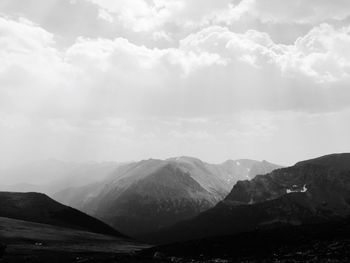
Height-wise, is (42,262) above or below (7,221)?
below

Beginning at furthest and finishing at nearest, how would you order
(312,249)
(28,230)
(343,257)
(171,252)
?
(28,230)
(171,252)
(312,249)
(343,257)

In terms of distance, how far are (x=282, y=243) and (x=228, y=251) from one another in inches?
517

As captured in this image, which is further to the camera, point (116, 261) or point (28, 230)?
point (28, 230)

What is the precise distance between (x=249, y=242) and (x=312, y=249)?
96.4ft

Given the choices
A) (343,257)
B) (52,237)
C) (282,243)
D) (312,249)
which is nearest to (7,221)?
(52,237)

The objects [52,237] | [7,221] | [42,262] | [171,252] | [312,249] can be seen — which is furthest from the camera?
[7,221]

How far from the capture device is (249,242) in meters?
106

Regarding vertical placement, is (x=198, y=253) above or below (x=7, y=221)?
below

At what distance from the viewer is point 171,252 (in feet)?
A: 339

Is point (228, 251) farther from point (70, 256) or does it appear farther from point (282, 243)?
point (70, 256)

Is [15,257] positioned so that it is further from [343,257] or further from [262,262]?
[343,257]

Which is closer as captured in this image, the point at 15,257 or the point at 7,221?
the point at 15,257

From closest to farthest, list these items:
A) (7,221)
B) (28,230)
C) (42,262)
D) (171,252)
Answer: (42,262) < (171,252) < (28,230) < (7,221)

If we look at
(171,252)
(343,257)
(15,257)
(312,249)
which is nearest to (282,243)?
(312,249)
